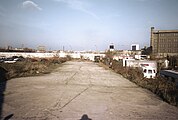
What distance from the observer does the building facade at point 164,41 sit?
67500mm

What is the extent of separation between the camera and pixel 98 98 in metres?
8.38

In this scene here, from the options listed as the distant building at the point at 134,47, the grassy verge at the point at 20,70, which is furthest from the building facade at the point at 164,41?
the grassy verge at the point at 20,70

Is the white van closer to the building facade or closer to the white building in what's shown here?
the building facade

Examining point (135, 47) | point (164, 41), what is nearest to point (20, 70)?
point (164, 41)

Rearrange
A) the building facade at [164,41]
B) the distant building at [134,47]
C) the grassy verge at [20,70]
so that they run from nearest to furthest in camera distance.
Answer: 1. the grassy verge at [20,70]
2. the building facade at [164,41]
3. the distant building at [134,47]

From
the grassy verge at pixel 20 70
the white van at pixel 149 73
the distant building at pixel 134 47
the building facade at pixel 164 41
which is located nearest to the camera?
the grassy verge at pixel 20 70

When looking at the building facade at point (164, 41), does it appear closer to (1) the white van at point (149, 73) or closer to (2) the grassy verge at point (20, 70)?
(1) the white van at point (149, 73)

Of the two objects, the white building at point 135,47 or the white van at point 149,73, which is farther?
the white building at point 135,47

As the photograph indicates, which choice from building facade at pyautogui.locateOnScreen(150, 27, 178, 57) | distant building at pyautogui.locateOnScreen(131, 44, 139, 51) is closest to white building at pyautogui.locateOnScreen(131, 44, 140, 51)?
distant building at pyautogui.locateOnScreen(131, 44, 139, 51)

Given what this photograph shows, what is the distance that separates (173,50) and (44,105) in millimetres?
69213

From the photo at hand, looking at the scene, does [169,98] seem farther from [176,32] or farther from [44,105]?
[176,32]

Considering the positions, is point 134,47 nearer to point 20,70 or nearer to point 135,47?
point 135,47

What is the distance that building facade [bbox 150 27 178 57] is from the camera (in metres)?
67.5

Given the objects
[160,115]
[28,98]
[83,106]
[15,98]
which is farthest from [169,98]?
[15,98]
